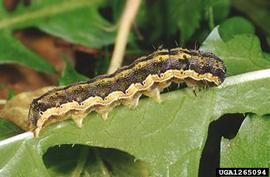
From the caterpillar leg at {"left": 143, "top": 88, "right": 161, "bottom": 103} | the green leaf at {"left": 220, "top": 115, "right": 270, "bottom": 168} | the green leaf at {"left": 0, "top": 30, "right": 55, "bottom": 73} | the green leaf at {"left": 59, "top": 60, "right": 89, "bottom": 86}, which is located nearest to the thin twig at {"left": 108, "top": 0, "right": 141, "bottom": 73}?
the green leaf at {"left": 59, "top": 60, "right": 89, "bottom": 86}

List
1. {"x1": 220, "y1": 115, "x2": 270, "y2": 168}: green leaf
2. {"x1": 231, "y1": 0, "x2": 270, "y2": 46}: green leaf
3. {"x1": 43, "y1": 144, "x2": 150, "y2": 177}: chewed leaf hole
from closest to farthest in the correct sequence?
1. {"x1": 220, "y1": 115, "x2": 270, "y2": 168}: green leaf
2. {"x1": 43, "y1": 144, "x2": 150, "y2": 177}: chewed leaf hole
3. {"x1": 231, "y1": 0, "x2": 270, "y2": 46}: green leaf

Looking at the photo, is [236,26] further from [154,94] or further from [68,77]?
[68,77]

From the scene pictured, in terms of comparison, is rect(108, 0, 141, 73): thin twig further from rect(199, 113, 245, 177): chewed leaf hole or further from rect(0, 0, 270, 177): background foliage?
rect(199, 113, 245, 177): chewed leaf hole

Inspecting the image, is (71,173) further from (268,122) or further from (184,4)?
(184,4)

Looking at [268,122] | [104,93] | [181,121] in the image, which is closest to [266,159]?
[268,122]

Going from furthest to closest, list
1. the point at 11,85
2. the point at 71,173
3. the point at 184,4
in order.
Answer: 1. the point at 11,85
2. the point at 184,4
3. the point at 71,173

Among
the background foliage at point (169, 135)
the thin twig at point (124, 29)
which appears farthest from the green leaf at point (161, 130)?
the thin twig at point (124, 29)
